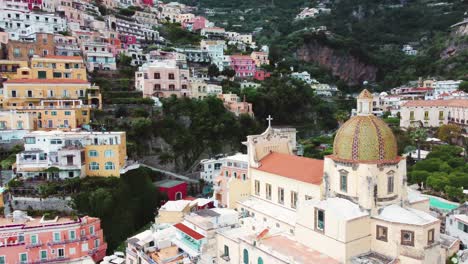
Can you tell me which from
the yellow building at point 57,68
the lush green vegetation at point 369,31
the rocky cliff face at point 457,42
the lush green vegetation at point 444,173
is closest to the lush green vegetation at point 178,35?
the lush green vegetation at point 369,31

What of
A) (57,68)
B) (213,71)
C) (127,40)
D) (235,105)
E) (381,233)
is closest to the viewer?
(381,233)

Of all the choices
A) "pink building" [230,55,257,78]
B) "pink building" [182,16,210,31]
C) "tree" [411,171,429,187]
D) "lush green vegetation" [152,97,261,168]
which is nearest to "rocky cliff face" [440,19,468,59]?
"pink building" [230,55,257,78]

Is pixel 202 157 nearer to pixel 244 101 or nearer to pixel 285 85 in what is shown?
pixel 244 101

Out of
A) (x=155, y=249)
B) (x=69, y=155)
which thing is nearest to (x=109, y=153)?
(x=69, y=155)

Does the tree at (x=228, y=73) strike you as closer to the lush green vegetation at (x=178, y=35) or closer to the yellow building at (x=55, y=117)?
the lush green vegetation at (x=178, y=35)

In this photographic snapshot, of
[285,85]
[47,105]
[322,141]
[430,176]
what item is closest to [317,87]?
[285,85]

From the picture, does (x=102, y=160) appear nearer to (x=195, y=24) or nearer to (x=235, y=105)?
(x=235, y=105)
